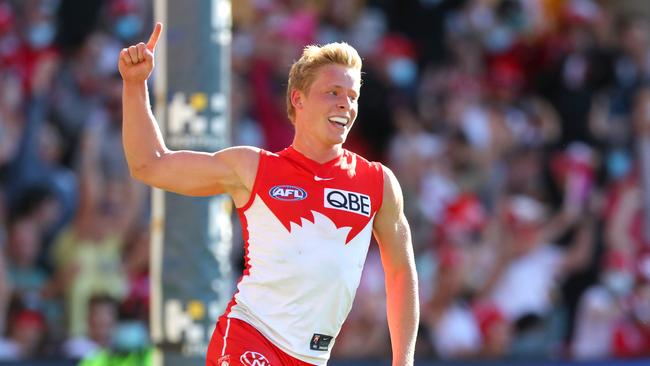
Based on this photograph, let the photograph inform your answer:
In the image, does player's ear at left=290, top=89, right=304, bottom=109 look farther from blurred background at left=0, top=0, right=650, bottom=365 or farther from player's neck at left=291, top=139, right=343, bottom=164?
blurred background at left=0, top=0, right=650, bottom=365

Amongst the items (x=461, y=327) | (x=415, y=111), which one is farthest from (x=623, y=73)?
(x=461, y=327)

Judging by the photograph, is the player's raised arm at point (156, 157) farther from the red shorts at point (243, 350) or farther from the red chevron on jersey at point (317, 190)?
the red shorts at point (243, 350)

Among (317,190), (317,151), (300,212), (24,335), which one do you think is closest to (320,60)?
(317,151)

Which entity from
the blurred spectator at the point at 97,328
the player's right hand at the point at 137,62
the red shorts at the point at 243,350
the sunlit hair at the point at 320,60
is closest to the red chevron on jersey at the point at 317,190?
the sunlit hair at the point at 320,60

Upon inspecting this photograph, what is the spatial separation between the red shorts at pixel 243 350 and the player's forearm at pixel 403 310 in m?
0.43

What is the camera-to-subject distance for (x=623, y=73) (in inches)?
504

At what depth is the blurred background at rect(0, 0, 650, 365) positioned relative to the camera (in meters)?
10.7

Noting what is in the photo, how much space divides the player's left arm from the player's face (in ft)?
1.04

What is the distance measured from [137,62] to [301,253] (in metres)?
1.01

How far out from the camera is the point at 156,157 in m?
5.19

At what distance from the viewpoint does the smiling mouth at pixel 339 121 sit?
5336 mm

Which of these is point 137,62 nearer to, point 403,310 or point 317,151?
point 317,151

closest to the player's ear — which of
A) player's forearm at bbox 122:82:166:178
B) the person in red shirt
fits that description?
the person in red shirt

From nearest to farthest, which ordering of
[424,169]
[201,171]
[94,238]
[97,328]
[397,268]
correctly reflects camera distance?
[201,171] < [397,268] < [97,328] < [94,238] < [424,169]
